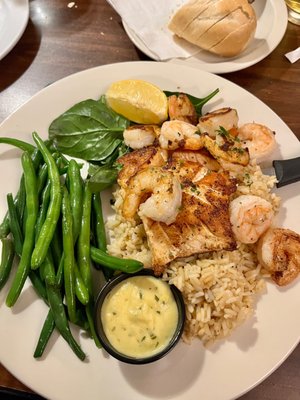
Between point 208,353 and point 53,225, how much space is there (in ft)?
2.75

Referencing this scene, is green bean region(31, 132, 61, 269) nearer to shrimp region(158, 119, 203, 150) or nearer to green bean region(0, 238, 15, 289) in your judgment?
green bean region(0, 238, 15, 289)

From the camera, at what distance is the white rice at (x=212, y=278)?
73.3 inches

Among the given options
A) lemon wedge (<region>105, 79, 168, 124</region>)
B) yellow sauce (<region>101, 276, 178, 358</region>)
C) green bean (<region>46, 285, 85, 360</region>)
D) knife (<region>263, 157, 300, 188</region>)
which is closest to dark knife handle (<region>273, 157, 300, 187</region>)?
knife (<region>263, 157, 300, 188</region>)

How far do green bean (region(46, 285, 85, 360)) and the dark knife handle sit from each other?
113 cm

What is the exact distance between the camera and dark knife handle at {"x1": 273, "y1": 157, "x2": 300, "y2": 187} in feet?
6.98

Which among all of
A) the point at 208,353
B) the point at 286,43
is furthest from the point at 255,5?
the point at 208,353

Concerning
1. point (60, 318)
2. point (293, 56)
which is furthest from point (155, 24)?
point (60, 318)

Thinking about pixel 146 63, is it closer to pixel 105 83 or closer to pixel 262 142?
pixel 105 83

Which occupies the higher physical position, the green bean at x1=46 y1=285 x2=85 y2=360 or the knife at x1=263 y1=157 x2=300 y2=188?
the green bean at x1=46 y1=285 x2=85 y2=360

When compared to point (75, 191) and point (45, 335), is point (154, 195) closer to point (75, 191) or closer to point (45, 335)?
point (75, 191)

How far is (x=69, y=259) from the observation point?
6.21ft

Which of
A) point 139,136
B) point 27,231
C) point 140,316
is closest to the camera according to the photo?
point 140,316

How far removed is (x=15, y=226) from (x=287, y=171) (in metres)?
1.27

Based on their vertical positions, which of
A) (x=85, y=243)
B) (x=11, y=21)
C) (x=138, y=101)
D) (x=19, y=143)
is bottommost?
(x=85, y=243)
